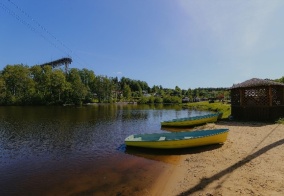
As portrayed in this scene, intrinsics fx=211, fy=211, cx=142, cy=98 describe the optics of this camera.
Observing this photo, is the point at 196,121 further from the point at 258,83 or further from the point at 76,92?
the point at 76,92

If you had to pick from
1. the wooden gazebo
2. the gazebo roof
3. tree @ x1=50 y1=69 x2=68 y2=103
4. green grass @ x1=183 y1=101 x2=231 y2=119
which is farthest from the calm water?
tree @ x1=50 y1=69 x2=68 y2=103

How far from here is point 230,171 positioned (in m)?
11.9

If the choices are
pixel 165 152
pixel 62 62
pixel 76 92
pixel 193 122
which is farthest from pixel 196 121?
pixel 62 62

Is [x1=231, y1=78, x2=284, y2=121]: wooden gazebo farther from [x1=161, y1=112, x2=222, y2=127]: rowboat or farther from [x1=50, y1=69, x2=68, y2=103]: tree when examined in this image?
[x1=50, y1=69, x2=68, y2=103]: tree

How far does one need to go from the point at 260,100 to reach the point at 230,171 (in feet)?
66.6

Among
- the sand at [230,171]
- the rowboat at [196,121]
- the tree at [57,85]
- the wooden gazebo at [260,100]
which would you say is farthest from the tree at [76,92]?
the sand at [230,171]

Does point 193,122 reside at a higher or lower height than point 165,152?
higher

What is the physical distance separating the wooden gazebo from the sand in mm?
10668

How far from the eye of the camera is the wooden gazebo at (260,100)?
27.6 meters

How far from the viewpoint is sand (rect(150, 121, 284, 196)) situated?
9852mm

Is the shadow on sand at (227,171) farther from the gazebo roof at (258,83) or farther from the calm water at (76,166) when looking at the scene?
the gazebo roof at (258,83)

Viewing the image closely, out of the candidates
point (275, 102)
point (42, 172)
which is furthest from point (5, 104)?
point (275, 102)

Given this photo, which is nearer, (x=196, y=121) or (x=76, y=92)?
(x=196, y=121)

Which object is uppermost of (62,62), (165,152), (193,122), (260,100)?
(62,62)
